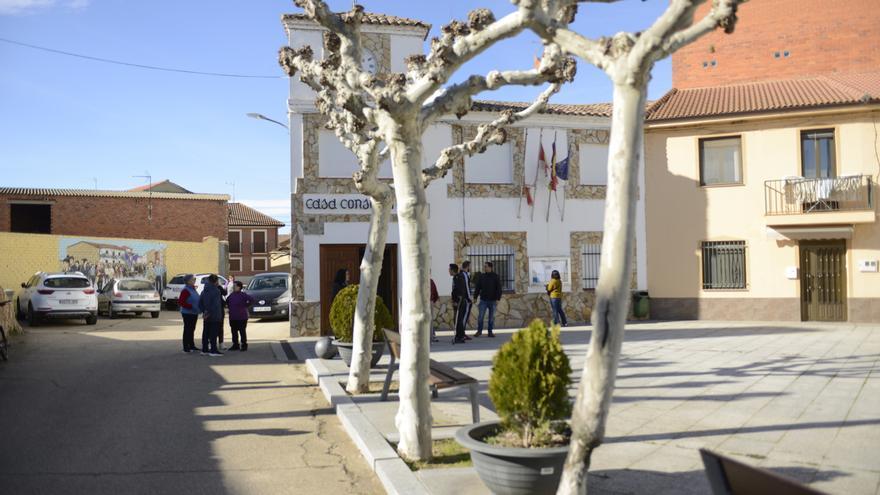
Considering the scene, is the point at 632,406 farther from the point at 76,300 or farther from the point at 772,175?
the point at 76,300

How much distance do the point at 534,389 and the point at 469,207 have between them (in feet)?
49.1

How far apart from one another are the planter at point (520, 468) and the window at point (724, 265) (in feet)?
59.8

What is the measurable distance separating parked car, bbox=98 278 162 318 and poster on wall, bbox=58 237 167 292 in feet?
15.8

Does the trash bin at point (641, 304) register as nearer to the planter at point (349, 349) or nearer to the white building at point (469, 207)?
the white building at point (469, 207)

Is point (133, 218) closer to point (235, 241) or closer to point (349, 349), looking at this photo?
point (235, 241)

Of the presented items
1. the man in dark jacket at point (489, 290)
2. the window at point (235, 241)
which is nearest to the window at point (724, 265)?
the man in dark jacket at point (489, 290)

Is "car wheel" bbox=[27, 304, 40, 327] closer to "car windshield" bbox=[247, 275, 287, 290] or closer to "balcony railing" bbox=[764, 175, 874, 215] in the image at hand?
"car windshield" bbox=[247, 275, 287, 290]

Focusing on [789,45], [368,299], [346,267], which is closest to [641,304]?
[346,267]

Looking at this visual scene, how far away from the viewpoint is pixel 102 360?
13.6 meters

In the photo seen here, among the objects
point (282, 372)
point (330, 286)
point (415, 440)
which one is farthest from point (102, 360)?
point (415, 440)

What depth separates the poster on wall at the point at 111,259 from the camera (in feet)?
99.3

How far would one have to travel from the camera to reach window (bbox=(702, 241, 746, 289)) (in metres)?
21.2

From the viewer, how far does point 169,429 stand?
784 centimetres

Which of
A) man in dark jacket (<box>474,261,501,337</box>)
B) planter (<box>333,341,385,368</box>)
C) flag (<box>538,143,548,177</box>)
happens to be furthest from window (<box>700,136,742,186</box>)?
planter (<box>333,341,385,368</box>)
